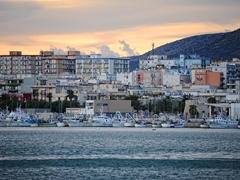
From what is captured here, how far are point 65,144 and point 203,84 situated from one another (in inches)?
4127

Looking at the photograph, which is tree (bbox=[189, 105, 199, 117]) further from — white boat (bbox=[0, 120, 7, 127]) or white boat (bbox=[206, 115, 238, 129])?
white boat (bbox=[0, 120, 7, 127])

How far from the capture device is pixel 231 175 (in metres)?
52.6

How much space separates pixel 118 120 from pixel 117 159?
63.8 metres

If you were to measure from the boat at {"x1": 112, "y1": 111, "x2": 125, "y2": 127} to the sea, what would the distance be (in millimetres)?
39101

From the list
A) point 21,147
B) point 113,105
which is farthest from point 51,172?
point 113,105

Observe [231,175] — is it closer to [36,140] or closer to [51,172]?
[51,172]

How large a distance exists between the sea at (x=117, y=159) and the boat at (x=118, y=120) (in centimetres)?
3910

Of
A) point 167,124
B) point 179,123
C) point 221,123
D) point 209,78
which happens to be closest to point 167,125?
point 167,124

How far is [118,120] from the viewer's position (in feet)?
414

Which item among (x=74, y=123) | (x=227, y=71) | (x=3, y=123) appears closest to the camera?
(x=74, y=123)

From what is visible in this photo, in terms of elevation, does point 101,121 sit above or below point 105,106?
below

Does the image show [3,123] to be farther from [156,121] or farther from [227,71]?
[227,71]

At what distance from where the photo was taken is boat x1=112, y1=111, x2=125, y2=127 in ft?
407

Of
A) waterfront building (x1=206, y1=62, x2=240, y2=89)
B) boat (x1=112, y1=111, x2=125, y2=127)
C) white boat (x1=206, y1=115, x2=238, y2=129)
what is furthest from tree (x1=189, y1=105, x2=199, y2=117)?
waterfront building (x1=206, y1=62, x2=240, y2=89)
